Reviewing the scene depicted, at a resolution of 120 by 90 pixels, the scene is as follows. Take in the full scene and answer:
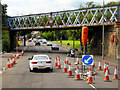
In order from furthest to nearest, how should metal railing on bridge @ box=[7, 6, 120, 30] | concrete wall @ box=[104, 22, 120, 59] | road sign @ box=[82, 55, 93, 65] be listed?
metal railing on bridge @ box=[7, 6, 120, 30]
concrete wall @ box=[104, 22, 120, 59]
road sign @ box=[82, 55, 93, 65]

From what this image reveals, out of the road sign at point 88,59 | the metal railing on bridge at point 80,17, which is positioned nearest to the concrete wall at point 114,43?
the metal railing on bridge at point 80,17

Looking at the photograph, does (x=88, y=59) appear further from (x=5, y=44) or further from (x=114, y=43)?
(x=5, y=44)

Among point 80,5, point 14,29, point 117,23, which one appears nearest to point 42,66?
point 117,23

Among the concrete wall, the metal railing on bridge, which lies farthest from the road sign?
the metal railing on bridge

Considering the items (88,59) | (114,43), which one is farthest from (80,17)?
(88,59)

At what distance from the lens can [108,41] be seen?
4356 cm

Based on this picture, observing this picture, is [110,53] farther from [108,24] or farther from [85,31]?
[85,31]

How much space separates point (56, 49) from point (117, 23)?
29.1 metres

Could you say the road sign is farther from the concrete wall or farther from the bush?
the bush

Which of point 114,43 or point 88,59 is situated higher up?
point 114,43

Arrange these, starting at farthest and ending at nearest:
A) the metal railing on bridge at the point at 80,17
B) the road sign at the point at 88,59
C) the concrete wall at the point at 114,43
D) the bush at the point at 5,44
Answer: the bush at the point at 5,44 < the metal railing on bridge at the point at 80,17 < the concrete wall at the point at 114,43 < the road sign at the point at 88,59

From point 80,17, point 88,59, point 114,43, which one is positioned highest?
point 80,17

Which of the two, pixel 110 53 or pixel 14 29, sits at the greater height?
pixel 14 29

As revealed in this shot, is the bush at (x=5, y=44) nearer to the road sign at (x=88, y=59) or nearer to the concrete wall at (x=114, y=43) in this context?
the concrete wall at (x=114, y=43)
